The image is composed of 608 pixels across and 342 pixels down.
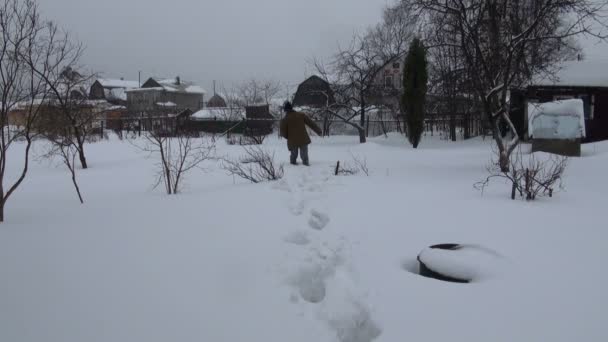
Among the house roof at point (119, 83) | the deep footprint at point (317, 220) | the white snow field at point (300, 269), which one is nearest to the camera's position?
the white snow field at point (300, 269)

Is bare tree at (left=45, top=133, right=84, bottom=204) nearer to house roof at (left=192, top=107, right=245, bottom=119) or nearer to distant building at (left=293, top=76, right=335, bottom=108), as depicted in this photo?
distant building at (left=293, top=76, right=335, bottom=108)

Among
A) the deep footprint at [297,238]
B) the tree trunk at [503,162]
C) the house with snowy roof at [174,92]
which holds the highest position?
the house with snowy roof at [174,92]

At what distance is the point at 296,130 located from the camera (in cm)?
→ 915

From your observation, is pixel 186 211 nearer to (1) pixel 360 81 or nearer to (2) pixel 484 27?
(2) pixel 484 27

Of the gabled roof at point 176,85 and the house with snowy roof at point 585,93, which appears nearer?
the house with snowy roof at point 585,93

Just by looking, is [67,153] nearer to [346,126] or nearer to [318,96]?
[318,96]

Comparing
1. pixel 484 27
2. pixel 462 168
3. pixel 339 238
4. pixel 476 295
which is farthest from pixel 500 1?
pixel 476 295

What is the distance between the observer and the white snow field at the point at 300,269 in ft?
7.95

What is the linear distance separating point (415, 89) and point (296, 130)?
944 centimetres

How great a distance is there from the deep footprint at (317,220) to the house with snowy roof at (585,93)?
1243 cm

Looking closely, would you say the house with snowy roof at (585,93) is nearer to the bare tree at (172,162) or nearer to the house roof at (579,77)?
the house roof at (579,77)

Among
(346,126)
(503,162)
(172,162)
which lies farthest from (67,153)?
(346,126)

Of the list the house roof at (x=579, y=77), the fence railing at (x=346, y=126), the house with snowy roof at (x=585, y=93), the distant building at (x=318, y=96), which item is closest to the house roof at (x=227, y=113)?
the fence railing at (x=346, y=126)

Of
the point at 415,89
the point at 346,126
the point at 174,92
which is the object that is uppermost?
the point at 174,92
